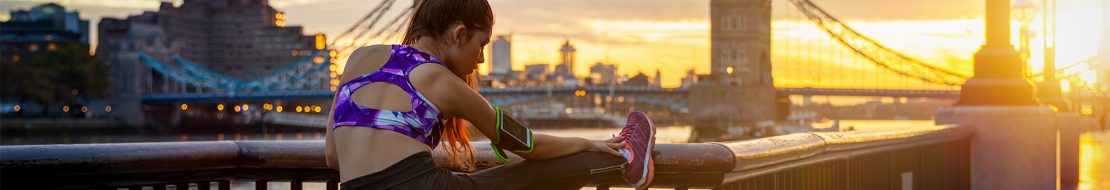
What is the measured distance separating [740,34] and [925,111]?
65.3 ft

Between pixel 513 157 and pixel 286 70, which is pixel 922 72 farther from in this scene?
pixel 513 157

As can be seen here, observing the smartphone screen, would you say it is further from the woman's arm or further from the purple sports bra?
the purple sports bra

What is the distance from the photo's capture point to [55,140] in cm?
6800

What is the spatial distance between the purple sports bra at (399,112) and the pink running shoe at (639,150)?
421 millimetres

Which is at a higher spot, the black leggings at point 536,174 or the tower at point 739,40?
the tower at point 739,40

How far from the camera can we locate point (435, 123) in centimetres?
285

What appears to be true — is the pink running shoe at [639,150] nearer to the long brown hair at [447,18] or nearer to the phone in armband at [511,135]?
the phone in armband at [511,135]

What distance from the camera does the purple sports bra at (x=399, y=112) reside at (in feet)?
9.06

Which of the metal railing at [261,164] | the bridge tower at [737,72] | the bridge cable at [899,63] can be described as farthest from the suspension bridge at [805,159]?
the bridge tower at [737,72]

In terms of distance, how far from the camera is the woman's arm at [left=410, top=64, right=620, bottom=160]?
2779 mm

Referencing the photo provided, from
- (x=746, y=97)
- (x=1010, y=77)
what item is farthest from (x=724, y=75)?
(x=1010, y=77)

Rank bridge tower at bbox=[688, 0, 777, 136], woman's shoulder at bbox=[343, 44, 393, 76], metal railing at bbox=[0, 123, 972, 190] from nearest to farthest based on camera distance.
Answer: woman's shoulder at bbox=[343, 44, 393, 76]
metal railing at bbox=[0, 123, 972, 190]
bridge tower at bbox=[688, 0, 777, 136]

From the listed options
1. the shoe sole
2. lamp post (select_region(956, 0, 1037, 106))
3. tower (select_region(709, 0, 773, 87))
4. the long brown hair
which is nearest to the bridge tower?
tower (select_region(709, 0, 773, 87))

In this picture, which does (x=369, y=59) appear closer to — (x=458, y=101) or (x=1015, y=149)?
(x=458, y=101)
